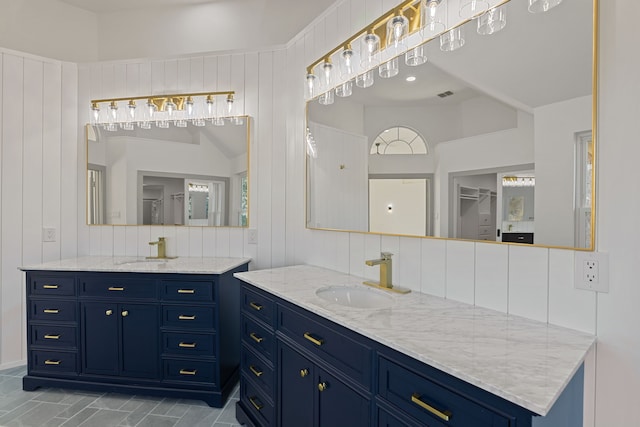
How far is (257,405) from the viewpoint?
6.34 ft

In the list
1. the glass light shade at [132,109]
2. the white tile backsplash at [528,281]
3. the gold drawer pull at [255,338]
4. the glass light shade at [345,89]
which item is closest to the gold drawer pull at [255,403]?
the gold drawer pull at [255,338]

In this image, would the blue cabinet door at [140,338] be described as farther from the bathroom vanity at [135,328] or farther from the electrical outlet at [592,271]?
the electrical outlet at [592,271]

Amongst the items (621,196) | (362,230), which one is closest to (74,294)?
(362,230)

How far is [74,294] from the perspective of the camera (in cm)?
242

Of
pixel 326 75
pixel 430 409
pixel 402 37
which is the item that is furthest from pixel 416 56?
pixel 430 409

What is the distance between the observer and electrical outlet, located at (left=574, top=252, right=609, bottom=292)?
109 centimetres

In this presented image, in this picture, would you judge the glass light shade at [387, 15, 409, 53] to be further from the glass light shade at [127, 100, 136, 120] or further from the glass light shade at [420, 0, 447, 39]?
the glass light shade at [127, 100, 136, 120]

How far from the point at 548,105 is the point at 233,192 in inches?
90.9

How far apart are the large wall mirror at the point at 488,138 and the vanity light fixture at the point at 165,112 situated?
4.13 ft

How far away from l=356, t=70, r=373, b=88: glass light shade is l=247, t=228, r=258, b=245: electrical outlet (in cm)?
148

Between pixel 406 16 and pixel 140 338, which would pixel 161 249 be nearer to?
pixel 140 338

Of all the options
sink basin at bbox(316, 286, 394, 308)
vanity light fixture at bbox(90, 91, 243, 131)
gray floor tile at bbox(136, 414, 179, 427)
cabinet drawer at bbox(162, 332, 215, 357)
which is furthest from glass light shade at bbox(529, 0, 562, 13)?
gray floor tile at bbox(136, 414, 179, 427)

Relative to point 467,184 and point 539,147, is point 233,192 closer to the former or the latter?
point 467,184

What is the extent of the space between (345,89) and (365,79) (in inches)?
6.9
